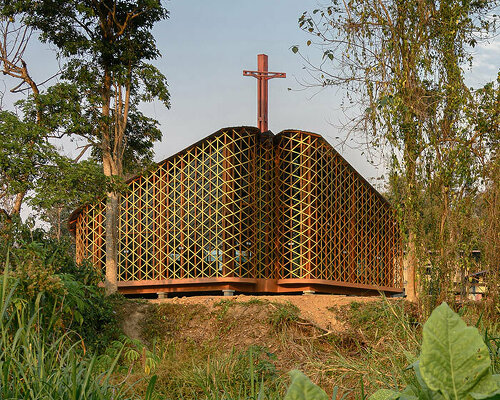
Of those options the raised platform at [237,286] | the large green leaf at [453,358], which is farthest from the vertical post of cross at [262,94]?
the large green leaf at [453,358]

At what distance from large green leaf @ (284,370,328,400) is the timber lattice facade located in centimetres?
912

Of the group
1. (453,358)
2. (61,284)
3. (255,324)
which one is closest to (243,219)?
(255,324)

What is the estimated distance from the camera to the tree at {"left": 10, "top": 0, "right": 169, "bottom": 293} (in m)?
9.73

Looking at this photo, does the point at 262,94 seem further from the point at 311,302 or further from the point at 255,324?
the point at 255,324

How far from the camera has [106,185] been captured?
29.7 feet

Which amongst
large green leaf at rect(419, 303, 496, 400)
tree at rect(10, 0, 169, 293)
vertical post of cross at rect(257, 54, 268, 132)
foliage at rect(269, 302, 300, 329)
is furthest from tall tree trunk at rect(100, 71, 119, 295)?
large green leaf at rect(419, 303, 496, 400)

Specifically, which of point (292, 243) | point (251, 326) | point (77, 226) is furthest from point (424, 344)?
point (77, 226)

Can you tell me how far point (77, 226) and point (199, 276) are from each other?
304 centimetres

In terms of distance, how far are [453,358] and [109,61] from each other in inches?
399

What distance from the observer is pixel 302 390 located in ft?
1.91

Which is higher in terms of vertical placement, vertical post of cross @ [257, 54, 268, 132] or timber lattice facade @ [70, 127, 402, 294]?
vertical post of cross @ [257, 54, 268, 132]

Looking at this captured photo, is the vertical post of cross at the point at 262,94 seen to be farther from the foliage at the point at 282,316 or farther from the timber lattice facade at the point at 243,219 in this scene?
the foliage at the point at 282,316

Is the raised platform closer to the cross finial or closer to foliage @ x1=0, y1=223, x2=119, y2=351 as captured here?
foliage @ x1=0, y1=223, x2=119, y2=351

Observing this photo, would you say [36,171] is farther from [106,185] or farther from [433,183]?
[433,183]
